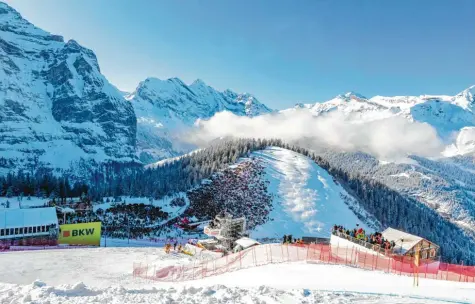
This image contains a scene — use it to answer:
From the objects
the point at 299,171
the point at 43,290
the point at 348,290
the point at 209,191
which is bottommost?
the point at 43,290

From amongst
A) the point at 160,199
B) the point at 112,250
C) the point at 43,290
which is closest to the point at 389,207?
the point at 160,199

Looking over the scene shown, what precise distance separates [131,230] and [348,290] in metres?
66.1

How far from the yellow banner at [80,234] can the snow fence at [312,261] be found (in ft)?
95.2

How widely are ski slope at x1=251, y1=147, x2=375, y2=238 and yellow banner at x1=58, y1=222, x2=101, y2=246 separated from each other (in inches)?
1396

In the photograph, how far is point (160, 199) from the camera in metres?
105

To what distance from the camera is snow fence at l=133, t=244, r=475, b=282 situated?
29594mm

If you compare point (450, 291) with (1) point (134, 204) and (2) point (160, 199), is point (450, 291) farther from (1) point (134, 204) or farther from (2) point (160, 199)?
(2) point (160, 199)

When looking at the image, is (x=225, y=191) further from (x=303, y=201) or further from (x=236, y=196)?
(x=303, y=201)

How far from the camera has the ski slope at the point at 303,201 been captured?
95125 millimetres

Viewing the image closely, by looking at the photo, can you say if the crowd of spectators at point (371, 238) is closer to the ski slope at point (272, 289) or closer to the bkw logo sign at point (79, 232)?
the ski slope at point (272, 289)

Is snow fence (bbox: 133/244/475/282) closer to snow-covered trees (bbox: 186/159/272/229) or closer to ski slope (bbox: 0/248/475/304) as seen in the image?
ski slope (bbox: 0/248/475/304)

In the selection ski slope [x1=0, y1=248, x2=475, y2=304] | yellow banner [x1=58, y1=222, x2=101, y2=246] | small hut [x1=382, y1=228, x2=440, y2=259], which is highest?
small hut [x1=382, y1=228, x2=440, y2=259]

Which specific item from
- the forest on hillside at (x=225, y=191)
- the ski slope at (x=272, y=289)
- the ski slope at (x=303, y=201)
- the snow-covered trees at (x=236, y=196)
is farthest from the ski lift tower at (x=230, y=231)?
the forest on hillside at (x=225, y=191)

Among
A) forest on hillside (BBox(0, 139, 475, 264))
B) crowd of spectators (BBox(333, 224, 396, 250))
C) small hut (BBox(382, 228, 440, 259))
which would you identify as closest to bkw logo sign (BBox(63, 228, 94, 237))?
forest on hillside (BBox(0, 139, 475, 264))
